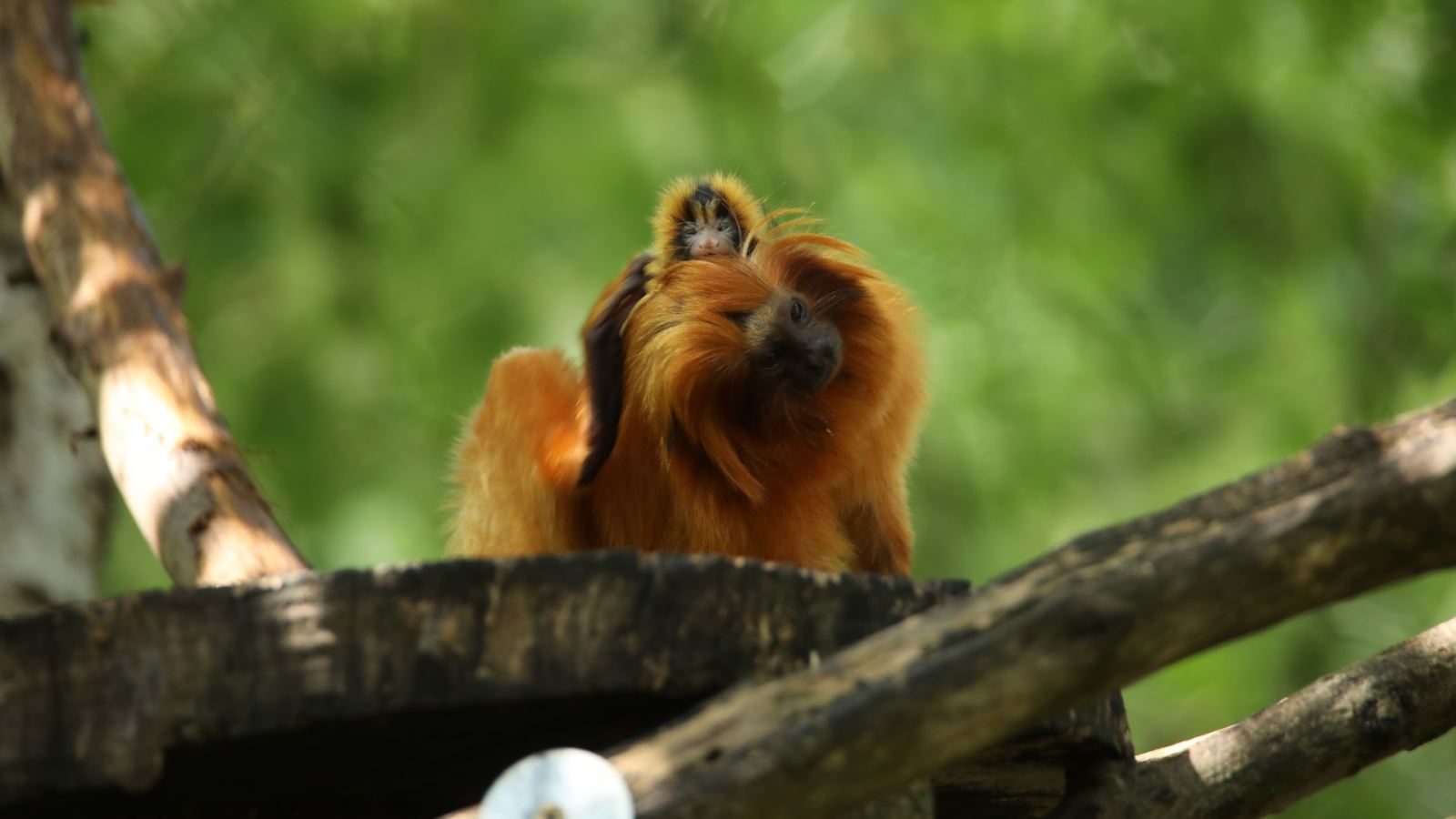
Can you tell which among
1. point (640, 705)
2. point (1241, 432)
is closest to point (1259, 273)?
point (1241, 432)

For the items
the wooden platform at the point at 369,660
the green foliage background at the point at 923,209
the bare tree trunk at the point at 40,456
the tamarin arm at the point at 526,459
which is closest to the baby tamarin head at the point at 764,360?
the tamarin arm at the point at 526,459

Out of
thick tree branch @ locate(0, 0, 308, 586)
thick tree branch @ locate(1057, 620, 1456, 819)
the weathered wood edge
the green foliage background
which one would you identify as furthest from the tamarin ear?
the green foliage background

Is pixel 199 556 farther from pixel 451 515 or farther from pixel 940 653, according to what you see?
pixel 940 653

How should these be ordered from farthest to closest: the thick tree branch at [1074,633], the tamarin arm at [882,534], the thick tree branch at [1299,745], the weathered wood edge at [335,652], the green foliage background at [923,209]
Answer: the green foliage background at [923,209] < the tamarin arm at [882,534] < the thick tree branch at [1299,745] < the weathered wood edge at [335,652] < the thick tree branch at [1074,633]

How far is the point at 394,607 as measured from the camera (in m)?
1.93

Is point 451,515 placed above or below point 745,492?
above

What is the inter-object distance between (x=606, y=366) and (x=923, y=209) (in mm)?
3225

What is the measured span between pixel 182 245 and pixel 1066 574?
4667 mm

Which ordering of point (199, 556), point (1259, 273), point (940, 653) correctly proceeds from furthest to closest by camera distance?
point (1259, 273) → point (199, 556) → point (940, 653)

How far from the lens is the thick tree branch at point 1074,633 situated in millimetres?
1731

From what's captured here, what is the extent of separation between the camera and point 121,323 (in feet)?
12.3

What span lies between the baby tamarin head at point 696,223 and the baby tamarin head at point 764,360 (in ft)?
0.11

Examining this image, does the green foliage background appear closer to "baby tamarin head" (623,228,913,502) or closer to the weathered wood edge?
"baby tamarin head" (623,228,913,502)

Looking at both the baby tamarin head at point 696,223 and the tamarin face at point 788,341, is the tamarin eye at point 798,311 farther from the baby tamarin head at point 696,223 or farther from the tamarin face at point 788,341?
the baby tamarin head at point 696,223
